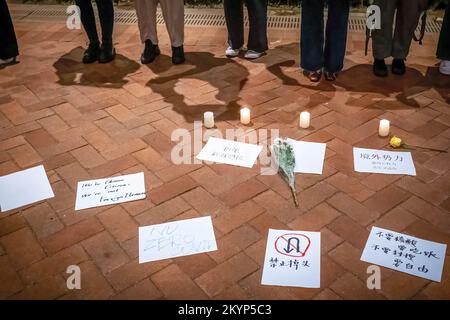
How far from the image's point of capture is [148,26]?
3602mm

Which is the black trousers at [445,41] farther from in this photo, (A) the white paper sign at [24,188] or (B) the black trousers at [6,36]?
(B) the black trousers at [6,36]

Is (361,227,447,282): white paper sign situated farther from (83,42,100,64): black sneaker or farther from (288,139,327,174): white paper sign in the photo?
(83,42,100,64): black sneaker

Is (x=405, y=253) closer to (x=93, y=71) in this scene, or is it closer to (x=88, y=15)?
Answer: (x=93, y=71)

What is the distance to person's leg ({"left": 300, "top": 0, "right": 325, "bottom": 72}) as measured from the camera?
300 cm

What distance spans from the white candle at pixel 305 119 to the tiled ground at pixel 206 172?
0.17 ft

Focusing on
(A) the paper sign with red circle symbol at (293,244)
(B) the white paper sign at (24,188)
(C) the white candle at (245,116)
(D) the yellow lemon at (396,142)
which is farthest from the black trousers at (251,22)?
(A) the paper sign with red circle symbol at (293,244)

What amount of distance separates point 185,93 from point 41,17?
273cm

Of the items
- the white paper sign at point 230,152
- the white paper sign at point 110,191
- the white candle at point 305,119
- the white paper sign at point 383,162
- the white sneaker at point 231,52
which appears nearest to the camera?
the white paper sign at point 110,191

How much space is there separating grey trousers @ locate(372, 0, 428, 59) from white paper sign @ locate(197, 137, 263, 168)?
1466mm

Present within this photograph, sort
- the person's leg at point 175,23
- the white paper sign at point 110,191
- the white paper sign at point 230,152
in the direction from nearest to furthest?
the white paper sign at point 110,191 < the white paper sign at point 230,152 < the person's leg at point 175,23

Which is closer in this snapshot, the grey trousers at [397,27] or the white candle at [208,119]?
the white candle at [208,119]

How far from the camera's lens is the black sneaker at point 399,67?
332cm

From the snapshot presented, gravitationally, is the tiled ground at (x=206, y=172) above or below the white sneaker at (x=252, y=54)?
below
